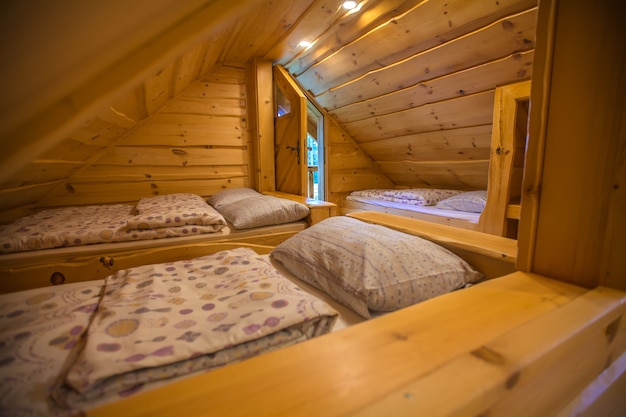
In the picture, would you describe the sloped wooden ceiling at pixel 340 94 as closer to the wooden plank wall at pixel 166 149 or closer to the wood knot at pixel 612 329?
the wooden plank wall at pixel 166 149

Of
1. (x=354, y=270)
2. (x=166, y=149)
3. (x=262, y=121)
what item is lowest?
(x=354, y=270)

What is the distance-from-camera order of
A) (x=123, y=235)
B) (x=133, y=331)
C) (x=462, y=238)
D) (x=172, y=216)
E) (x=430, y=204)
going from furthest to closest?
(x=430, y=204), (x=172, y=216), (x=123, y=235), (x=462, y=238), (x=133, y=331)

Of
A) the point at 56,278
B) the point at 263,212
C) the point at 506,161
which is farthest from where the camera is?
the point at 506,161

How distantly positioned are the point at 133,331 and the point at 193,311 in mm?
133

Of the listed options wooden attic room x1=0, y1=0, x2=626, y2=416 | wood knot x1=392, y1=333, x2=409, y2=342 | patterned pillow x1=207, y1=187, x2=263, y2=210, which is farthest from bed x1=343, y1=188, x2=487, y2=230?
wood knot x1=392, y1=333, x2=409, y2=342

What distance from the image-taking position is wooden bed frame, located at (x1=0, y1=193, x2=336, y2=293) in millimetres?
1508

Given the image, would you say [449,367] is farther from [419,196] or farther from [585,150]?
[419,196]

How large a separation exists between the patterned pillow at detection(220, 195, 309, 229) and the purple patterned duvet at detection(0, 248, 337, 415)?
1014mm

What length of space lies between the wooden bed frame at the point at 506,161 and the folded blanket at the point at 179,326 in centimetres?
194

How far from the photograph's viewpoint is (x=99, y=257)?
1633 mm

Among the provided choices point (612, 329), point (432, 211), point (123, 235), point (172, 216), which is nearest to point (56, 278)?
point (123, 235)

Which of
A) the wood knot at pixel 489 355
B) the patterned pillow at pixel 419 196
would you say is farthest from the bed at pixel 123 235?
Answer: the wood knot at pixel 489 355

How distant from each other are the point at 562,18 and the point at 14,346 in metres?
1.39

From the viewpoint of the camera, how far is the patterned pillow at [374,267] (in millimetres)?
855
